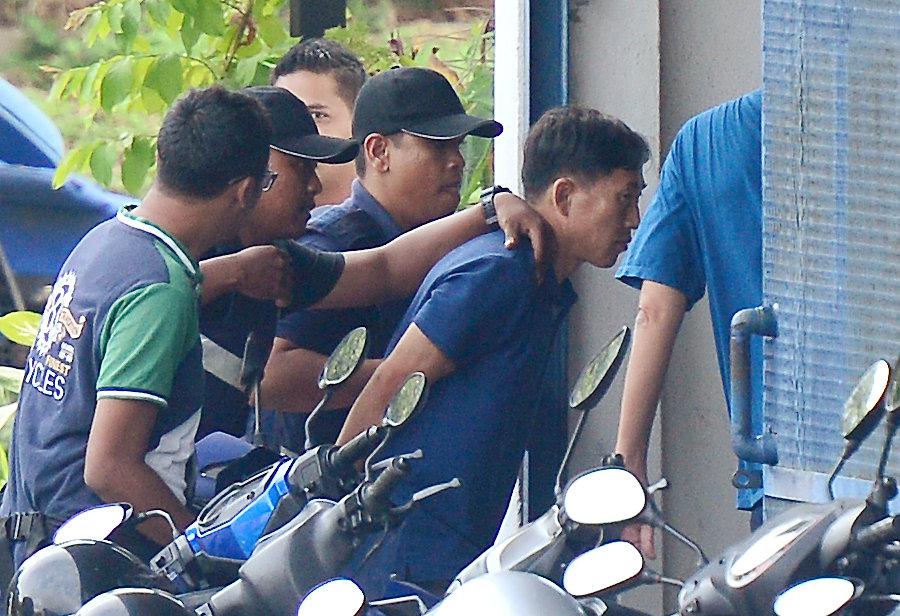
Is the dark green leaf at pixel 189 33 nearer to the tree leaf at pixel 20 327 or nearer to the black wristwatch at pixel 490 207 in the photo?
the tree leaf at pixel 20 327

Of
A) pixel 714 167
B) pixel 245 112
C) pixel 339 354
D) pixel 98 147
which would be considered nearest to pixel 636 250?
pixel 714 167

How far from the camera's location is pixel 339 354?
2736mm

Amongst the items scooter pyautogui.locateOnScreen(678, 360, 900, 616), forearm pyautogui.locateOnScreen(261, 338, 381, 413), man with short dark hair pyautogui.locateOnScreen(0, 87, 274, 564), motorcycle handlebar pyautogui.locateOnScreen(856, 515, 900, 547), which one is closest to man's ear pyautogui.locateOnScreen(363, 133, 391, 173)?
forearm pyautogui.locateOnScreen(261, 338, 381, 413)

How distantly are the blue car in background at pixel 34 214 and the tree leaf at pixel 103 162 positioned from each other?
80.4 inches

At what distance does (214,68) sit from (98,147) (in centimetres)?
50

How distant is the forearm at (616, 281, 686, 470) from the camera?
12.4 ft

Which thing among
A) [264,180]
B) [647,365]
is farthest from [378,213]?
[647,365]

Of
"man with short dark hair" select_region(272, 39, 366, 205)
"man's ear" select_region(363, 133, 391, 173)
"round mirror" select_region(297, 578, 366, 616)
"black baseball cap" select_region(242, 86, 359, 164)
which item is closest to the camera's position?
"round mirror" select_region(297, 578, 366, 616)

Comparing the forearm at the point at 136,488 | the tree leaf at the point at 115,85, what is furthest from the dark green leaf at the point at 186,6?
the forearm at the point at 136,488

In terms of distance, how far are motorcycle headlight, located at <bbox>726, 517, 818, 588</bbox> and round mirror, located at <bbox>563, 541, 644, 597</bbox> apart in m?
0.15

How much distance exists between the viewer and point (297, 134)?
4.15 m

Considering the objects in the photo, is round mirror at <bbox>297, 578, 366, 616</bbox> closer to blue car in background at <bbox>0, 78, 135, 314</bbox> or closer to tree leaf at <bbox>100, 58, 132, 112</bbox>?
tree leaf at <bbox>100, 58, 132, 112</bbox>

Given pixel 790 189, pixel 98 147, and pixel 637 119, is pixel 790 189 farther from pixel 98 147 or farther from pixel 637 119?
pixel 98 147

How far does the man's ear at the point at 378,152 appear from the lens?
164 inches
